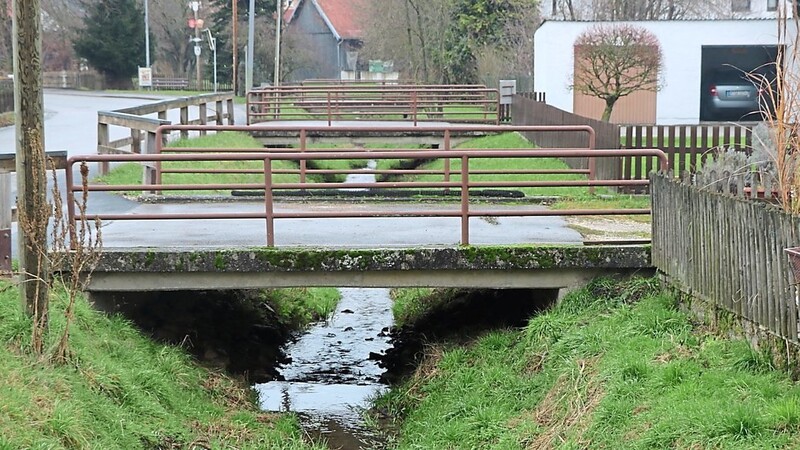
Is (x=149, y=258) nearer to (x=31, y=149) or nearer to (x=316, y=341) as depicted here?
(x=31, y=149)

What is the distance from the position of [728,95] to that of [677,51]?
2150mm

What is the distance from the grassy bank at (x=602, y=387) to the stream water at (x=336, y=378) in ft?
1.49

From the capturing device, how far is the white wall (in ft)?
116

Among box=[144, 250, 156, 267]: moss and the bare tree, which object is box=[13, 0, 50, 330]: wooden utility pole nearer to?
box=[144, 250, 156, 267]: moss

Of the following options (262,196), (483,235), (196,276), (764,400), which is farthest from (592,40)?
(764,400)

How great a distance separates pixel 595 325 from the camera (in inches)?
379

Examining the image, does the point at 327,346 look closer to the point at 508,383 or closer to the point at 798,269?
the point at 508,383

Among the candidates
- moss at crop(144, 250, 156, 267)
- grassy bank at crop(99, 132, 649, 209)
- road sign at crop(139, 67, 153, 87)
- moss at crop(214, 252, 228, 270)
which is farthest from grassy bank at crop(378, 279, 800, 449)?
Answer: road sign at crop(139, 67, 153, 87)

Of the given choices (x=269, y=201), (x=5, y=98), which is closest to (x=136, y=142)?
(x=269, y=201)

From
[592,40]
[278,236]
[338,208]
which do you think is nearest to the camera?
[278,236]

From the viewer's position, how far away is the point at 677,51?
116ft

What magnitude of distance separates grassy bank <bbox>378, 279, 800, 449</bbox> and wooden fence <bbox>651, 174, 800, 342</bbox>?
29cm

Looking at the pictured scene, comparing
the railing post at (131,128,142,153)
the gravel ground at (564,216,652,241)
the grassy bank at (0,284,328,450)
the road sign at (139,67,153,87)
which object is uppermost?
the road sign at (139,67,153,87)

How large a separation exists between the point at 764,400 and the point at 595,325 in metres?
2.68
